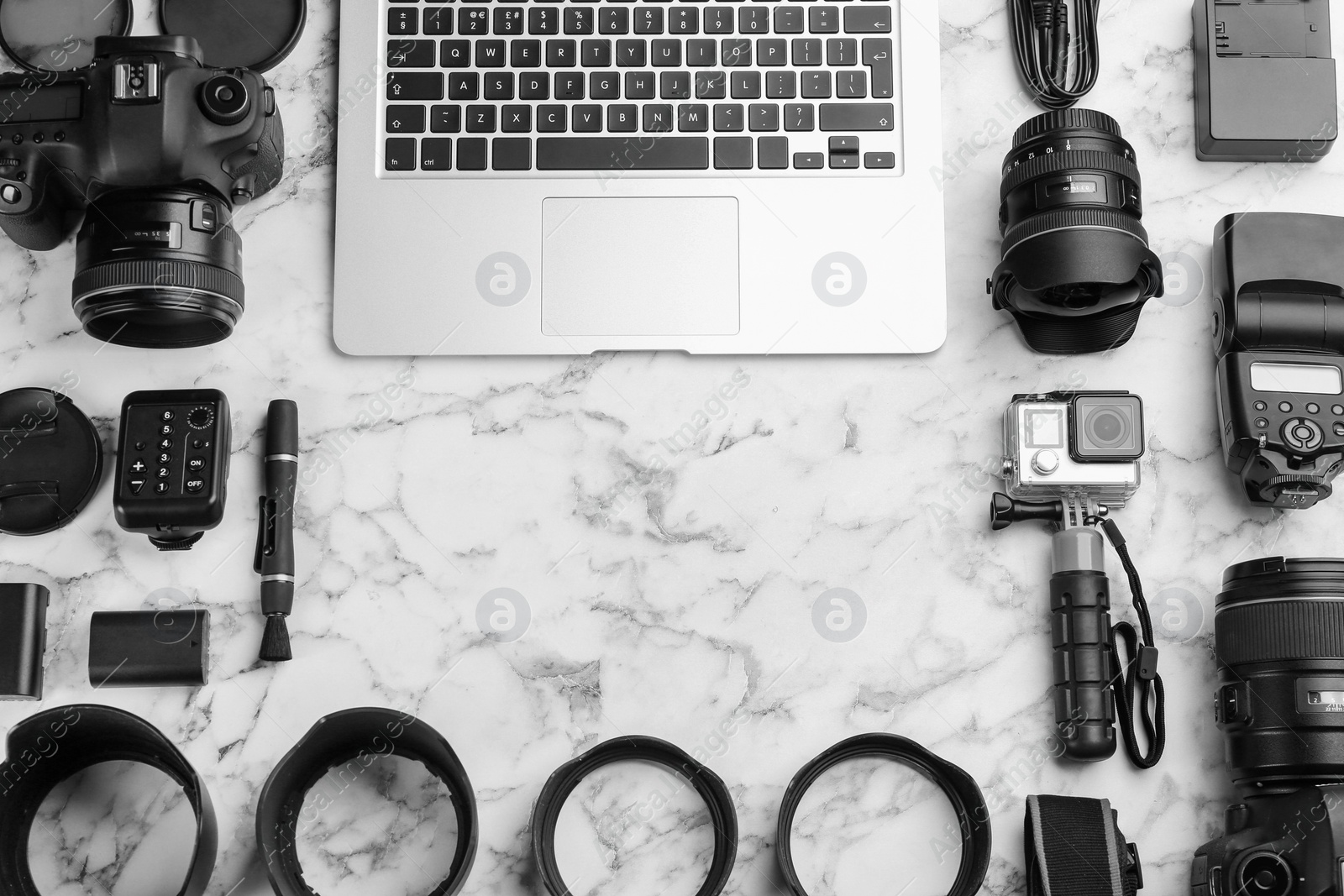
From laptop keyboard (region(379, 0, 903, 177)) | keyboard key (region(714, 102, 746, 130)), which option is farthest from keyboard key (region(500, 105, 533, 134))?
keyboard key (region(714, 102, 746, 130))

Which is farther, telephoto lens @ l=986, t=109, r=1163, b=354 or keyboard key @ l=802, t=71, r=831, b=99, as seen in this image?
keyboard key @ l=802, t=71, r=831, b=99

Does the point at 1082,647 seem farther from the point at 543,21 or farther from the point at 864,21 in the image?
the point at 543,21

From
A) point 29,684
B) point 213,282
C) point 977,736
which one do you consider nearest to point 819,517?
point 977,736

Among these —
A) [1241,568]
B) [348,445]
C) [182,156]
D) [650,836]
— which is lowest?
[650,836]

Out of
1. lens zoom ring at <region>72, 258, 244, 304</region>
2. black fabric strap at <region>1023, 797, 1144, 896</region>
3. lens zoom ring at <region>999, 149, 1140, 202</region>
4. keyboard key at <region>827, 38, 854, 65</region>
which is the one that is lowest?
black fabric strap at <region>1023, 797, 1144, 896</region>

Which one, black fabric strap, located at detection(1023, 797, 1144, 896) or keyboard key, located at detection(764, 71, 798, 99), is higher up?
keyboard key, located at detection(764, 71, 798, 99)

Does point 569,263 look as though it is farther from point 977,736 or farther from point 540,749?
point 977,736

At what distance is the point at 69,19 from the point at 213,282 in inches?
18.5

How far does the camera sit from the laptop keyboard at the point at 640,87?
3.94ft

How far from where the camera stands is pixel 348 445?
1.20m

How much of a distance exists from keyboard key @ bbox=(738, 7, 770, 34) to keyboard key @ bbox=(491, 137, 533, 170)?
30 centimetres

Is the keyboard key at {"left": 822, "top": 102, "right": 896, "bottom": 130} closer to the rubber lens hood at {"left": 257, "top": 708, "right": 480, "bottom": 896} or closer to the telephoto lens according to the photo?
the telephoto lens

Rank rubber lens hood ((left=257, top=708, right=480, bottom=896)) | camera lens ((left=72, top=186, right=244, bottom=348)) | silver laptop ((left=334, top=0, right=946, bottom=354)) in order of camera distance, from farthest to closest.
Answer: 1. silver laptop ((left=334, top=0, right=946, bottom=354))
2. camera lens ((left=72, top=186, right=244, bottom=348))
3. rubber lens hood ((left=257, top=708, right=480, bottom=896))

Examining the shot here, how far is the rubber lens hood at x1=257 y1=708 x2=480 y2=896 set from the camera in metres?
0.98
